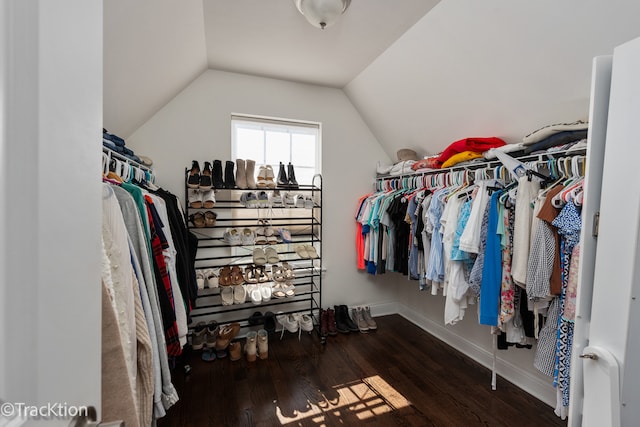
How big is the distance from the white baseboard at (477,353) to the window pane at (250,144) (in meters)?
2.10

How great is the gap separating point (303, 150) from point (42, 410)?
2.77 meters

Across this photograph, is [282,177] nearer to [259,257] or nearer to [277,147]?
[277,147]

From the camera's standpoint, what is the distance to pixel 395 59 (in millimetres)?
2146

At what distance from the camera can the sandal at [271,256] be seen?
239 centimetres

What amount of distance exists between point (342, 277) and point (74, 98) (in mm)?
2798

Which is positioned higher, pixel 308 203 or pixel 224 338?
pixel 308 203

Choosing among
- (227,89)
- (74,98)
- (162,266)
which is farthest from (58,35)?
(227,89)

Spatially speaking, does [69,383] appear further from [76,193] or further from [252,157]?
[252,157]

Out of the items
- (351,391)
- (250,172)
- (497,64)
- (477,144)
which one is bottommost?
(351,391)

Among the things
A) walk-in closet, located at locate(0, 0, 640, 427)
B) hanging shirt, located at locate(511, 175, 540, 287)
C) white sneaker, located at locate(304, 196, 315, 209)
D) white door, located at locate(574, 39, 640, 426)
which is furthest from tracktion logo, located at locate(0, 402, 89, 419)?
white sneaker, located at locate(304, 196, 315, 209)

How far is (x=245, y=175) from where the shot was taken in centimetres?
239

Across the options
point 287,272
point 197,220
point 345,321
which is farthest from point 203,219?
point 345,321

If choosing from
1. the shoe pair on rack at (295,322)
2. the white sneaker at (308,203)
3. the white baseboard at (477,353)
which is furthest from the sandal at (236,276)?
the white baseboard at (477,353)

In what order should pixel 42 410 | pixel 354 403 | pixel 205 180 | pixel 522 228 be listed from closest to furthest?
1. pixel 42 410
2. pixel 522 228
3. pixel 354 403
4. pixel 205 180
